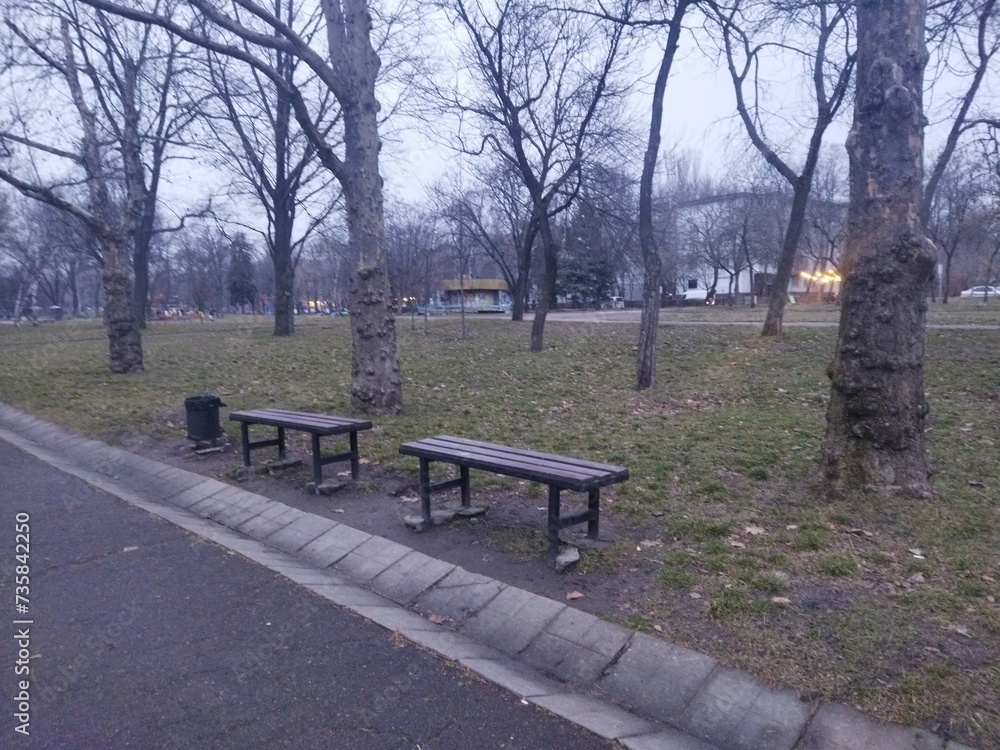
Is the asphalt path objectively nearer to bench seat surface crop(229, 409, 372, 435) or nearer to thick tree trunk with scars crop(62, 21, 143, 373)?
bench seat surface crop(229, 409, 372, 435)

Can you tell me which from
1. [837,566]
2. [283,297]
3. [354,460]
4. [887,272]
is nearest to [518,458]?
[837,566]

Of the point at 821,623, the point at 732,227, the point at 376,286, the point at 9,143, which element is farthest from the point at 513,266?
the point at 821,623

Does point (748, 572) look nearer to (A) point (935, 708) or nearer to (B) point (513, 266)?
→ (A) point (935, 708)

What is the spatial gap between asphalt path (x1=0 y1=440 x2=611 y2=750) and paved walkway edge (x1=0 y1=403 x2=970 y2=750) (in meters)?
0.25

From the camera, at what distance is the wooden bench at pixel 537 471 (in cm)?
543

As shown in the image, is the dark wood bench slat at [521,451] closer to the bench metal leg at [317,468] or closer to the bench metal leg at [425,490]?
the bench metal leg at [425,490]

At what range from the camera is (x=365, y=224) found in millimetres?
11375

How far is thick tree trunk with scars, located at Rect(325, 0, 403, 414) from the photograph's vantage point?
11281 millimetres

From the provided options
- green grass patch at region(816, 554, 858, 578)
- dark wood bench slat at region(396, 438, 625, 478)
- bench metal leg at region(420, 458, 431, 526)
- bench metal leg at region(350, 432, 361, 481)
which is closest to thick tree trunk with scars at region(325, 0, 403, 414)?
bench metal leg at region(350, 432, 361, 481)

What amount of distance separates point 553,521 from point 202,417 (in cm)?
595

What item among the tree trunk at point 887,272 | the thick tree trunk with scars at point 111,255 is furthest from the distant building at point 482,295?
the tree trunk at point 887,272

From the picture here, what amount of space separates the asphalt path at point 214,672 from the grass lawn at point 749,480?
1306 millimetres

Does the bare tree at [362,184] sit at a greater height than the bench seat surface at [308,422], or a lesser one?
greater

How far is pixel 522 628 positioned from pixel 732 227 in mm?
50963
